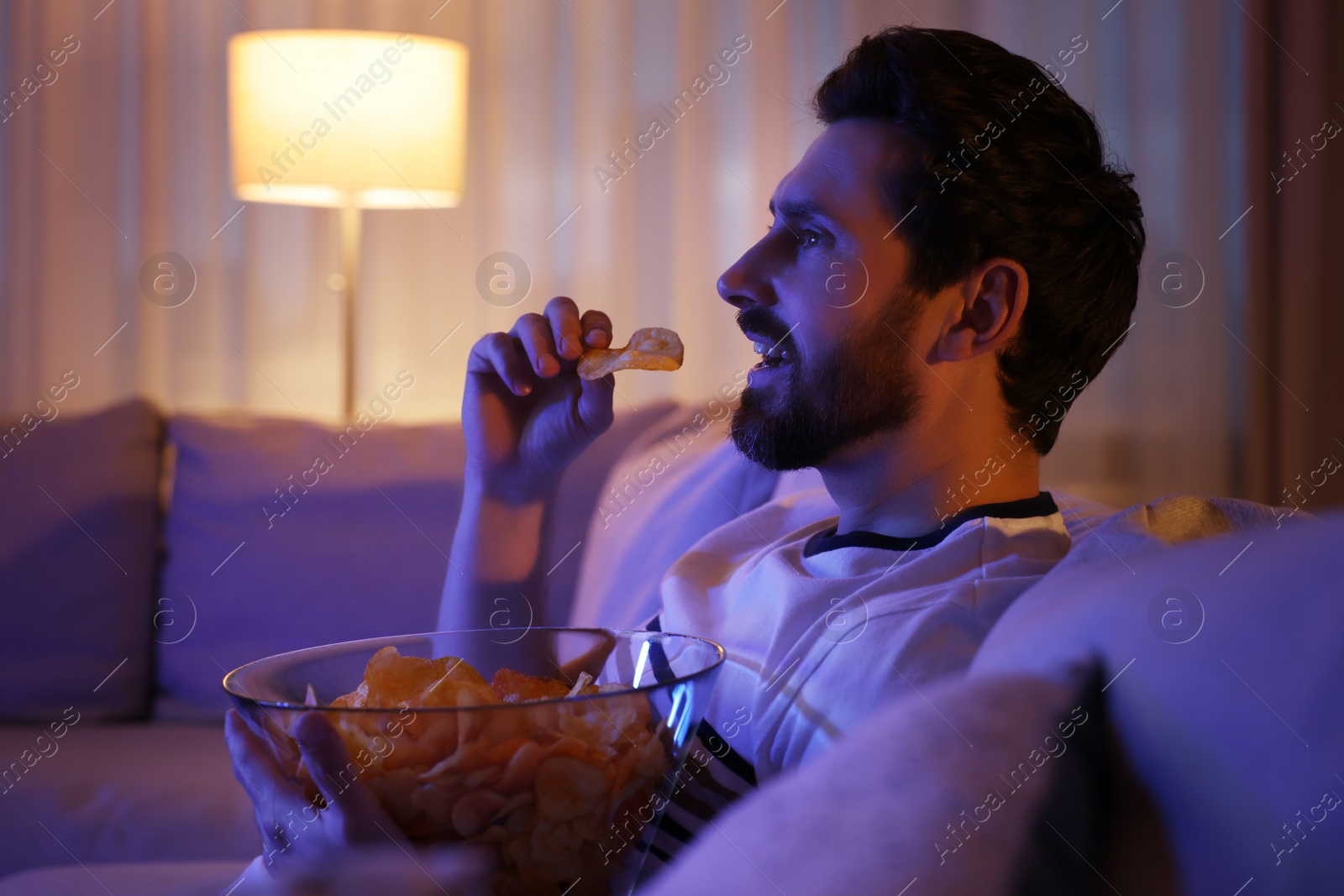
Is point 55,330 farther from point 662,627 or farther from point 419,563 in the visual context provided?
point 662,627

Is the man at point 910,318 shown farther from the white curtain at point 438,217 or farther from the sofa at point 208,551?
the white curtain at point 438,217

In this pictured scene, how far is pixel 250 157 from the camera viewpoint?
2248mm

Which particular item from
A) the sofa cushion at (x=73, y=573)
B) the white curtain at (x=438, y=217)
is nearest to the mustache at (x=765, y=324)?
the sofa cushion at (x=73, y=573)

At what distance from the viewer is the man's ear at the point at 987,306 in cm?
113

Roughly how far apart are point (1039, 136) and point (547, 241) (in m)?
1.82

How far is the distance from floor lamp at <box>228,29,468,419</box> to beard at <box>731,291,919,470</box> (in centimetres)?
140

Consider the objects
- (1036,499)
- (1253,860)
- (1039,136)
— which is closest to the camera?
(1253,860)

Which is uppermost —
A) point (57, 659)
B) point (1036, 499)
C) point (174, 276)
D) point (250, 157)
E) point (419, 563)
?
point (250, 157)

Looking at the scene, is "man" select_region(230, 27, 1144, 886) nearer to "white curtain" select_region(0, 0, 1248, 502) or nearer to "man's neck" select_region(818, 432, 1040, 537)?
"man's neck" select_region(818, 432, 1040, 537)

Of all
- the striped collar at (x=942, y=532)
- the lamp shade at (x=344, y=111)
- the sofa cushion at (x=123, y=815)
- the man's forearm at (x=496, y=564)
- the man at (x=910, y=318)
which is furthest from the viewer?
the lamp shade at (x=344, y=111)

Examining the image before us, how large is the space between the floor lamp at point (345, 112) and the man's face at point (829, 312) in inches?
51.0

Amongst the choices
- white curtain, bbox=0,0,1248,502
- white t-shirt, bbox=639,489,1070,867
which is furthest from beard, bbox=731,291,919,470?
white curtain, bbox=0,0,1248,502

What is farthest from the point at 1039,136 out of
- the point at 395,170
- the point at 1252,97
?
the point at 1252,97

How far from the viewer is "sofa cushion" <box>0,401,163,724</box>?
1.79 m
